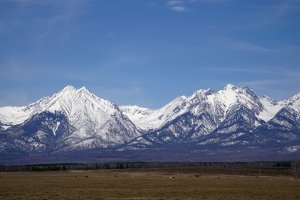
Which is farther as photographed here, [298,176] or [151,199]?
[298,176]

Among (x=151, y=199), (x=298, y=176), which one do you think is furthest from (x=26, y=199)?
(x=298, y=176)

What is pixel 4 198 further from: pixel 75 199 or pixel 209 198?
pixel 209 198

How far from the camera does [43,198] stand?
76.1 meters

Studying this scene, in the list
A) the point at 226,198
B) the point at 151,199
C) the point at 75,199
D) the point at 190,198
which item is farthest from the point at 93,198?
the point at 226,198

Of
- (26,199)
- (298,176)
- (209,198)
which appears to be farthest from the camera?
(298,176)

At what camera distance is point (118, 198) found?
Answer: 78.6 m

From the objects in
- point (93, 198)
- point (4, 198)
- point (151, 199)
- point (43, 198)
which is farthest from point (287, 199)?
point (4, 198)

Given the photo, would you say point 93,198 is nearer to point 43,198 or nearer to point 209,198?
point 43,198

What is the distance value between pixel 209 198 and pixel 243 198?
4655mm

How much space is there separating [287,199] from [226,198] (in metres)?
8.22

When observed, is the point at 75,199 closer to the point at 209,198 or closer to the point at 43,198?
the point at 43,198

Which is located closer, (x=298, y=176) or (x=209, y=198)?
(x=209, y=198)

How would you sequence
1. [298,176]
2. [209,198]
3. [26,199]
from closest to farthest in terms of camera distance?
[26,199], [209,198], [298,176]

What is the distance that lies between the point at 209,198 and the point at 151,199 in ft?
28.3
